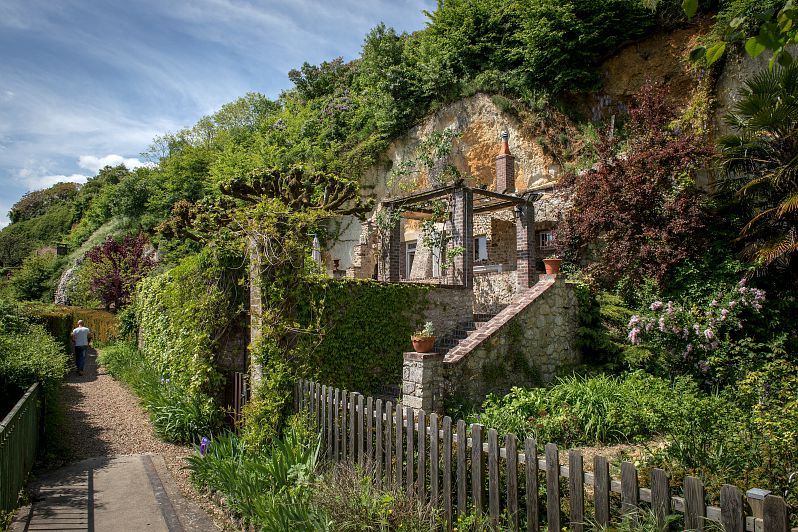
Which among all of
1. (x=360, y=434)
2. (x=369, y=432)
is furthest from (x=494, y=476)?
(x=360, y=434)

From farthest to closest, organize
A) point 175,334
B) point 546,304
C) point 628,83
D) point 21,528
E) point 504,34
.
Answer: point 504,34, point 628,83, point 546,304, point 175,334, point 21,528

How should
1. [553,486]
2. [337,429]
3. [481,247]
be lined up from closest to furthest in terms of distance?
[553,486] < [337,429] < [481,247]

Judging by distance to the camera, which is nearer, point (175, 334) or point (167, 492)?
point (167, 492)

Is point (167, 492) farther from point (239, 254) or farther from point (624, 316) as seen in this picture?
point (624, 316)

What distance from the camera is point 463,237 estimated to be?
1202cm

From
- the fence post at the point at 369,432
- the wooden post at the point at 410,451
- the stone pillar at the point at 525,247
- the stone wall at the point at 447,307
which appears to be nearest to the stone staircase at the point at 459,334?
the stone wall at the point at 447,307

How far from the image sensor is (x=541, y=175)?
17.5 meters

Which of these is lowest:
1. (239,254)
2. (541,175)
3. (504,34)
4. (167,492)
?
(167,492)

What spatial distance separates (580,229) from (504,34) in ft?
36.6

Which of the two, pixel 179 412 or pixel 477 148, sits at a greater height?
pixel 477 148

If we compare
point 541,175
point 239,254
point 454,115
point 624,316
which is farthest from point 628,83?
point 239,254

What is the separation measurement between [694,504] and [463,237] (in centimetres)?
920

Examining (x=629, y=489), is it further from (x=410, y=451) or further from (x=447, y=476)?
(x=410, y=451)

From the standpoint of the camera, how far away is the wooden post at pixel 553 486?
3773 millimetres
